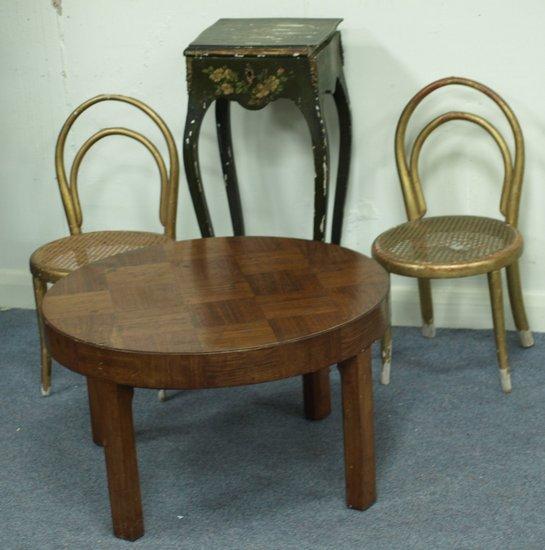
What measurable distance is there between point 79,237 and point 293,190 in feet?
2.59

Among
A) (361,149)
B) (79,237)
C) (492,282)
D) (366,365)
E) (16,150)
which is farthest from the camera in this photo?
(16,150)

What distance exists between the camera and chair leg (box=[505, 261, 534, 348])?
3.61 meters

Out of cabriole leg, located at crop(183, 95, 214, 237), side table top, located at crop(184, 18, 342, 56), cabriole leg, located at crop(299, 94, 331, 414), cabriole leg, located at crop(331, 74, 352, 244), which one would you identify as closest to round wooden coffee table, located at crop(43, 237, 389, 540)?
cabriole leg, located at crop(299, 94, 331, 414)

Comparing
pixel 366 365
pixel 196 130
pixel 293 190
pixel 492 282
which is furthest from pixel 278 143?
pixel 366 365

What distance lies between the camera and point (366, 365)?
2.69m

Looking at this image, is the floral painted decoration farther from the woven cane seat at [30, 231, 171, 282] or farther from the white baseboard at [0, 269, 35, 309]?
the white baseboard at [0, 269, 35, 309]

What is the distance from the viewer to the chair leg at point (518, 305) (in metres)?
3.61

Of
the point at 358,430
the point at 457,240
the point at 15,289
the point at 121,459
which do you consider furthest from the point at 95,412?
the point at 15,289

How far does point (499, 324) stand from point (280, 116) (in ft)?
3.44

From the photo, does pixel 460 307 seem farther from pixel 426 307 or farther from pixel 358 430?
pixel 358 430

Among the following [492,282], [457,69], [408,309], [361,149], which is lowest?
[408,309]

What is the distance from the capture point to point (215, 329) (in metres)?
2.58

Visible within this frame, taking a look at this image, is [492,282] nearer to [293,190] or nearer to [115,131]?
[293,190]

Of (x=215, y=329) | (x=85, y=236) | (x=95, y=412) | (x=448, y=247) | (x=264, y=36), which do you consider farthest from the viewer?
(x=85, y=236)
